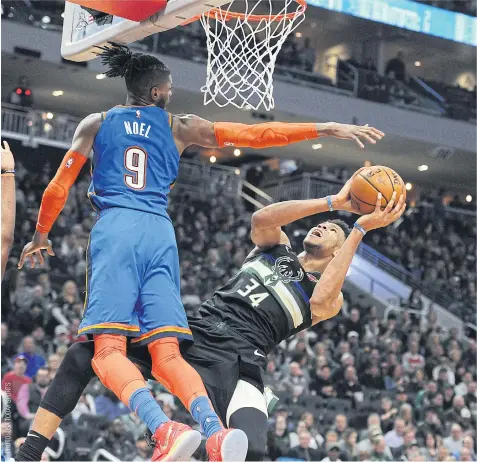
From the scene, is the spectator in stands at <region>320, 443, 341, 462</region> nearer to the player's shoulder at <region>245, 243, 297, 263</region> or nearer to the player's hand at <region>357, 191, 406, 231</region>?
the player's shoulder at <region>245, 243, 297, 263</region>

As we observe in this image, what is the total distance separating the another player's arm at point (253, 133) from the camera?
16.1 ft

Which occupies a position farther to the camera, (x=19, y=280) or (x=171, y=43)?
(x=171, y=43)

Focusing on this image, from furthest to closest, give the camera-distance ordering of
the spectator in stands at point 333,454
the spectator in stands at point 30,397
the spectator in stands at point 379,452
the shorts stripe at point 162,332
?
the spectator in stands at point 379,452, the spectator in stands at point 333,454, the spectator in stands at point 30,397, the shorts stripe at point 162,332

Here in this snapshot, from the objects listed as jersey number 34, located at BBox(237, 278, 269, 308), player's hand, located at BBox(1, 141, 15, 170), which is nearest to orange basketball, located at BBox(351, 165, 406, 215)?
jersey number 34, located at BBox(237, 278, 269, 308)

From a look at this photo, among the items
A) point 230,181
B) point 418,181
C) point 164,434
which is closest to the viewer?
point 164,434

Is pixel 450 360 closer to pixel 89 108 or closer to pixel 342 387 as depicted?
pixel 342 387

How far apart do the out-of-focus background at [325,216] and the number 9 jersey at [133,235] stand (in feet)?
15.9

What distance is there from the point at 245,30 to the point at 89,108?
1454 centimetres

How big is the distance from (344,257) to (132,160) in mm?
1200

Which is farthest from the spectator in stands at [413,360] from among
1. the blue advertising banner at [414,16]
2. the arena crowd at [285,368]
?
the blue advertising banner at [414,16]

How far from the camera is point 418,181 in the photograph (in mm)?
25688

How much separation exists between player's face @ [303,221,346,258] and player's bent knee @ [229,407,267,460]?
1.06 m

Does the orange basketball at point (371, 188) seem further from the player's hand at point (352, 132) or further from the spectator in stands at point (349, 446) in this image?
the spectator in stands at point (349, 446)

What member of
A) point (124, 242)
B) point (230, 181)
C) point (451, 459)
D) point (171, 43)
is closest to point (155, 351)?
point (124, 242)
